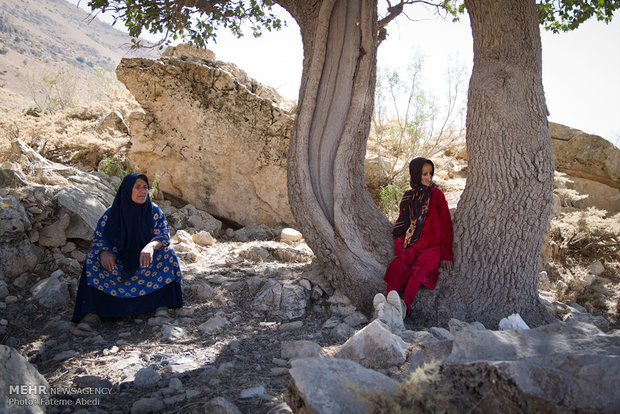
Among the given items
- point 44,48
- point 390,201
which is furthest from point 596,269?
point 44,48

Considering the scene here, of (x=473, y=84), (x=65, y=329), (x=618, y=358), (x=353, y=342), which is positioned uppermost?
(x=473, y=84)

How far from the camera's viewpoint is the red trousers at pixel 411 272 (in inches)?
139

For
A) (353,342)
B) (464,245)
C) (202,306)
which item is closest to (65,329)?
(202,306)

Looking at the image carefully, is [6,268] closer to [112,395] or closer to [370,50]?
[112,395]

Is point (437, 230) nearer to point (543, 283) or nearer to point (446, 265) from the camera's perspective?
point (446, 265)

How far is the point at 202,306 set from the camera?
3834mm

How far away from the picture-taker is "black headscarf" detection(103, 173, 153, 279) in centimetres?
360

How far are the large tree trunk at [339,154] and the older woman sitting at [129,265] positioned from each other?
4.17ft

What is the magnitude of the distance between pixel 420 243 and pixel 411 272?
0.86 feet

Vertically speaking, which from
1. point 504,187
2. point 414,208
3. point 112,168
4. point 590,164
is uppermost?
point 590,164

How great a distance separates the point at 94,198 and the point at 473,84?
4.32m

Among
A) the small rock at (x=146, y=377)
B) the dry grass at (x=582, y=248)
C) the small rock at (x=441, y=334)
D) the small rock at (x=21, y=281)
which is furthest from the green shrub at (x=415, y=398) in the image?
the dry grass at (x=582, y=248)

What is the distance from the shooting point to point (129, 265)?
→ 362cm

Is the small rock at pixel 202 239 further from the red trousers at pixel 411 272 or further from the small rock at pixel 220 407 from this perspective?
the small rock at pixel 220 407
